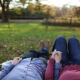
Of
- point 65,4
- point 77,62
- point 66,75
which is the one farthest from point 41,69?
point 65,4

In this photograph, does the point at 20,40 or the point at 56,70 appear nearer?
the point at 56,70

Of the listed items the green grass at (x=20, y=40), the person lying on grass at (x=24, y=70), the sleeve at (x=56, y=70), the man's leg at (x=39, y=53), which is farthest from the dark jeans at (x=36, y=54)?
the green grass at (x=20, y=40)

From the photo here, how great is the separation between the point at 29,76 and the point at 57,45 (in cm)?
90

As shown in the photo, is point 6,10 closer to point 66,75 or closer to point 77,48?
point 77,48

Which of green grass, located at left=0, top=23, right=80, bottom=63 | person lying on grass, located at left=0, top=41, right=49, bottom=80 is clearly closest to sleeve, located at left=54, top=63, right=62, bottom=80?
person lying on grass, located at left=0, top=41, right=49, bottom=80

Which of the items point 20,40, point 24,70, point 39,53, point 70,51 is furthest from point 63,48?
point 20,40

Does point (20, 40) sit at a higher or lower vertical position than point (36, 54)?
lower

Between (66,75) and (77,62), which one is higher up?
(66,75)

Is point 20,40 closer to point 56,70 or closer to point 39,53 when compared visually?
point 39,53

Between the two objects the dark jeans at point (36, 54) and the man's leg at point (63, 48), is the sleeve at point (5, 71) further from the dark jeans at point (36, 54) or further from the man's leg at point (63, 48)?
the man's leg at point (63, 48)

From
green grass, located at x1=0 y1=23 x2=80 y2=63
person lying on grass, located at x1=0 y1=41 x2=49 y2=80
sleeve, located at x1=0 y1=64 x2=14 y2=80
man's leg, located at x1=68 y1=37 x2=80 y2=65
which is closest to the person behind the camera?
person lying on grass, located at x1=0 y1=41 x2=49 y2=80

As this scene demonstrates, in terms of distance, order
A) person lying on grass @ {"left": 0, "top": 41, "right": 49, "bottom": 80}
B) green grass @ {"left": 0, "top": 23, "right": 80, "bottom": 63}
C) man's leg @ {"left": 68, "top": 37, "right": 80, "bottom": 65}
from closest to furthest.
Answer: person lying on grass @ {"left": 0, "top": 41, "right": 49, "bottom": 80}
man's leg @ {"left": 68, "top": 37, "right": 80, "bottom": 65}
green grass @ {"left": 0, "top": 23, "right": 80, "bottom": 63}

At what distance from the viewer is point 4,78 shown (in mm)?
1560

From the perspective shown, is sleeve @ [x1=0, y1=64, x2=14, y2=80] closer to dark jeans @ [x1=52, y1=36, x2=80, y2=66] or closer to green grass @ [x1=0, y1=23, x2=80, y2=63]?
dark jeans @ [x1=52, y1=36, x2=80, y2=66]
